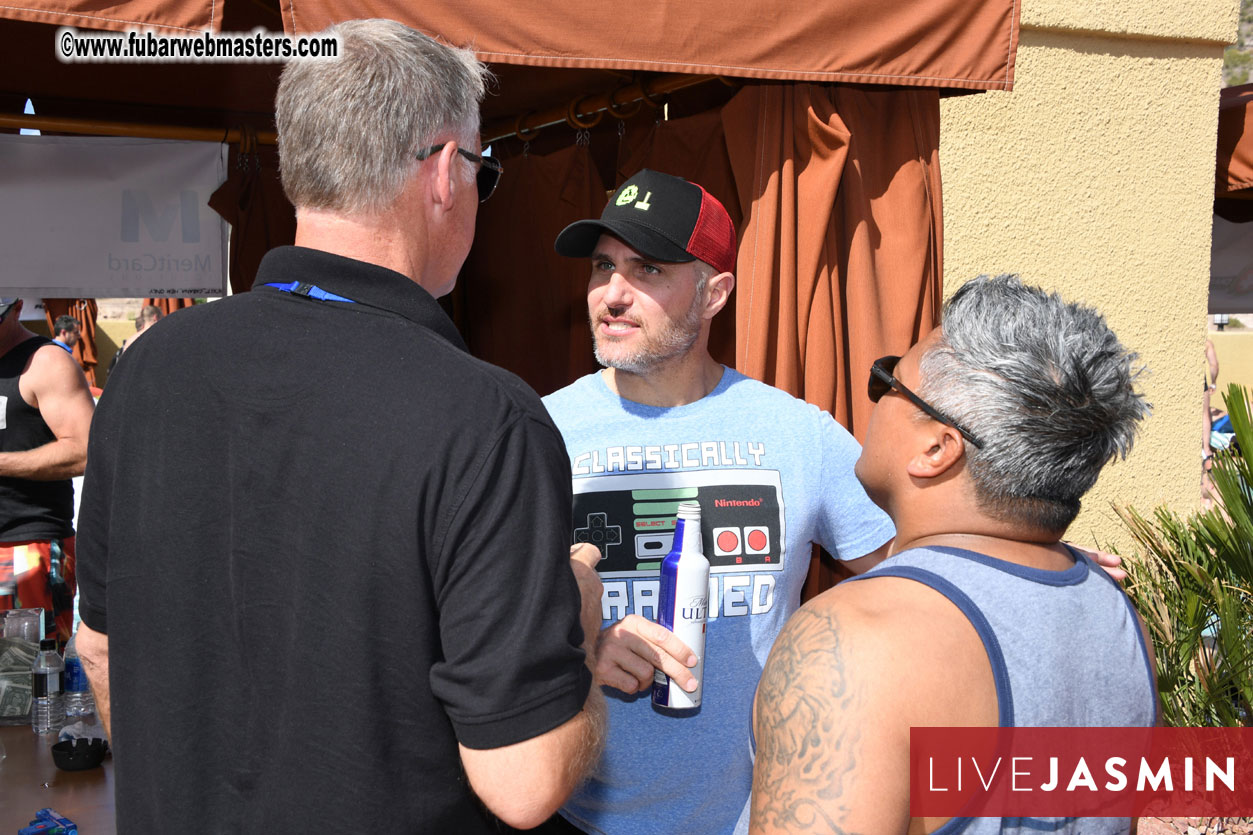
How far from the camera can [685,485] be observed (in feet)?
6.63

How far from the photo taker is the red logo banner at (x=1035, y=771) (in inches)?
43.5

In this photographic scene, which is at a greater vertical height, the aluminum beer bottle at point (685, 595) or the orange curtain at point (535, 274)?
the orange curtain at point (535, 274)

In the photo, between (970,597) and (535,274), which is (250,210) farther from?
(970,597)

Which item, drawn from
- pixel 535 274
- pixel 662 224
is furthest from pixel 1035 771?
pixel 535 274

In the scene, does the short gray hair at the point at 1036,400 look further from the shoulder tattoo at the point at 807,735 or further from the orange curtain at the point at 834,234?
the orange curtain at the point at 834,234

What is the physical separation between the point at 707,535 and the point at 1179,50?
4005 millimetres

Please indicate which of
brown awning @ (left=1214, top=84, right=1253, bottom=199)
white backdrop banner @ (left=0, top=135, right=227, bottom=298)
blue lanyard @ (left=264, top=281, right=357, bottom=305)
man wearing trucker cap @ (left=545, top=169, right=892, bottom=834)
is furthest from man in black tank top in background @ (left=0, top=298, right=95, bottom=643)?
brown awning @ (left=1214, top=84, right=1253, bottom=199)

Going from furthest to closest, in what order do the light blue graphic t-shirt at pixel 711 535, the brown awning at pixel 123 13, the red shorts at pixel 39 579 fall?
the red shorts at pixel 39 579, the light blue graphic t-shirt at pixel 711 535, the brown awning at pixel 123 13

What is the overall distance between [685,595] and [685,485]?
1.38ft

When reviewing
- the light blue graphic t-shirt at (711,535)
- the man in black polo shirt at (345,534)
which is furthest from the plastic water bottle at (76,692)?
the man in black polo shirt at (345,534)

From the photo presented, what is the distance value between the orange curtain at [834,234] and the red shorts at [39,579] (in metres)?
2.69

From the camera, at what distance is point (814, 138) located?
8.38ft

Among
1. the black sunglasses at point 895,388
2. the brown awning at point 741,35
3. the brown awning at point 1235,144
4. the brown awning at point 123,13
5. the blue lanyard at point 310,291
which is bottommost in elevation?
the black sunglasses at point 895,388

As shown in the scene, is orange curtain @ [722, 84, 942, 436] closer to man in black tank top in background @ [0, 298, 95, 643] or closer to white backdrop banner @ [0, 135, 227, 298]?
man in black tank top in background @ [0, 298, 95, 643]
